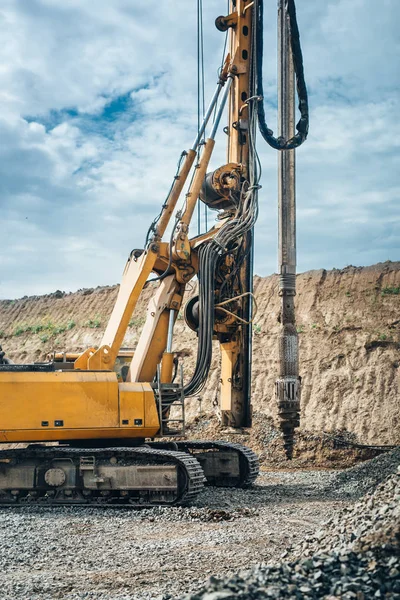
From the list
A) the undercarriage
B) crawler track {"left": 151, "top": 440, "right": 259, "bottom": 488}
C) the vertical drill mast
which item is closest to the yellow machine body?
the undercarriage

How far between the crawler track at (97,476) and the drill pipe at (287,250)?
2.38 meters

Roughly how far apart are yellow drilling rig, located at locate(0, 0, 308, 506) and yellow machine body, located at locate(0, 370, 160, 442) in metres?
0.01

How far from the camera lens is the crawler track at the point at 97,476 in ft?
34.9

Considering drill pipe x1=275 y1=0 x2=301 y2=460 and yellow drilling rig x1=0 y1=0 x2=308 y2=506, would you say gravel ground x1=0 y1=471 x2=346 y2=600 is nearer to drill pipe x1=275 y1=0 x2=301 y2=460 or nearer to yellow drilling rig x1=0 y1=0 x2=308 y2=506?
yellow drilling rig x1=0 y1=0 x2=308 y2=506

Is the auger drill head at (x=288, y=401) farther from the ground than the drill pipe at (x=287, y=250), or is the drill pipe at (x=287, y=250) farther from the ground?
the drill pipe at (x=287, y=250)

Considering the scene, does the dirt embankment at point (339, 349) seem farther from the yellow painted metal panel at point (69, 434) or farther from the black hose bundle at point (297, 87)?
the yellow painted metal panel at point (69, 434)

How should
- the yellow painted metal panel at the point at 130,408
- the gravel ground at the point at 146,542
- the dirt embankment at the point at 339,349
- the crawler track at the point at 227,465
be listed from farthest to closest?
the dirt embankment at the point at 339,349, the crawler track at the point at 227,465, the yellow painted metal panel at the point at 130,408, the gravel ground at the point at 146,542

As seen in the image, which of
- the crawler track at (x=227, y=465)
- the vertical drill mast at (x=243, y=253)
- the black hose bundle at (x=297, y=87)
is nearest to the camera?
the crawler track at (x=227, y=465)

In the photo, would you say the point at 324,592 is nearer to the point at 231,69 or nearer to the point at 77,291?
the point at 231,69

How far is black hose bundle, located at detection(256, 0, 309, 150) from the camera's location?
12711mm

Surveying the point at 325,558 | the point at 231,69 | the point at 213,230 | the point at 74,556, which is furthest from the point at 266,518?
the point at 231,69

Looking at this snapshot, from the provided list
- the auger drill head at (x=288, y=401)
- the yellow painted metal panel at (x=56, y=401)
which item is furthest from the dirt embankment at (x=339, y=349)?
the yellow painted metal panel at (x=56, y=401)

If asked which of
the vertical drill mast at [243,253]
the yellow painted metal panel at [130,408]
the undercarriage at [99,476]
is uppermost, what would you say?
the vertical drill mast at [243,253]

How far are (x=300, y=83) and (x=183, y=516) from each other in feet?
24.6
